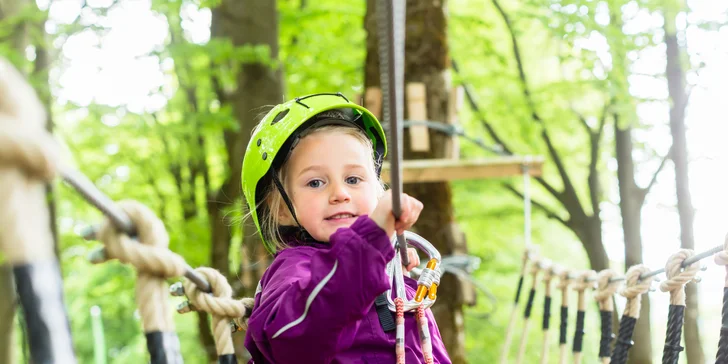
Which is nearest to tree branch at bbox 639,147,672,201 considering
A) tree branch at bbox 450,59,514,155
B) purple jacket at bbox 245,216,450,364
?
tree branch at bbox 450,59,514,155

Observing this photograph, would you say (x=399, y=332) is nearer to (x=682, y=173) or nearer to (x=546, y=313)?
(x=546, y=313)

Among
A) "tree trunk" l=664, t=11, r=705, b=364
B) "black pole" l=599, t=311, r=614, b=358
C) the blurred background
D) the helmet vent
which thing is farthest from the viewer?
"tree trunk" l=664, t=11, r=705, b=364

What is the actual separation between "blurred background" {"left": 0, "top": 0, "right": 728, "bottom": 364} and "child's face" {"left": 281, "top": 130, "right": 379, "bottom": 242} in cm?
162

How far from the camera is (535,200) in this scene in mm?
11430

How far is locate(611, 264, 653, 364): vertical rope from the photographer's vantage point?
88.1 inches

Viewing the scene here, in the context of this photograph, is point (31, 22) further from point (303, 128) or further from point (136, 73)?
point (303, 128)

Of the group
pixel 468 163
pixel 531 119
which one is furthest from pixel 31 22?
pixel 531 119

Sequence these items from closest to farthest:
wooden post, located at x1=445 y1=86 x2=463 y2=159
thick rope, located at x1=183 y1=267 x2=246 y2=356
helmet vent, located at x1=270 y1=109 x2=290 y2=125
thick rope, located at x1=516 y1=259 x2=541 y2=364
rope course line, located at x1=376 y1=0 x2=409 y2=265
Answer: rope course line, located at x1=376 y1=0 x2=409 y2=265 < thick rope, located at x1=183 y1=267 x2=246 y2=356 < helmet vent, located at x1=270 y1=109 x2=290 y2=125 < thick rope, located at x1=516 y1=259 x2=541 y2=364 < wooden post, located at x1=445 y1=86 x2=463 y2=159

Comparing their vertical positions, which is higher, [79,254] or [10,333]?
[79,254]

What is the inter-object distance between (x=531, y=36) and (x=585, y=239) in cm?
311

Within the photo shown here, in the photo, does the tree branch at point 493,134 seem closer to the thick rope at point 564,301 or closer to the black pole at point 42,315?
the thick rope at point 564,301

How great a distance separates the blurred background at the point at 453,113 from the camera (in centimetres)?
587

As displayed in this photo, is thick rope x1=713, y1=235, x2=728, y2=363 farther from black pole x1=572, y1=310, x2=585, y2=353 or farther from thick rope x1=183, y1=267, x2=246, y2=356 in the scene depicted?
black pole x1=572, y1=310, x2=585, y2=353

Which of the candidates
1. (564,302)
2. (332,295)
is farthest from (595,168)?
(332,295)
